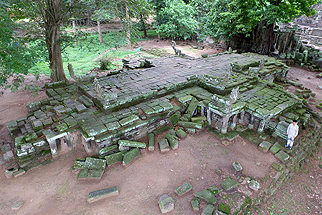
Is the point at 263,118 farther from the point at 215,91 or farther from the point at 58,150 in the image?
the point at 58,150

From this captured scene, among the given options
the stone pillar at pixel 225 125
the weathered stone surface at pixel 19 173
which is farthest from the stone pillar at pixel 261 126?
the weathered stone surface at pixel 19 173

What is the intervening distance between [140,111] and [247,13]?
46.7 ft

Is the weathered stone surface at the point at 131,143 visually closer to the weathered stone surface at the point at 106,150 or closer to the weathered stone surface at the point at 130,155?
the weathered stone surface at the point at 130,155

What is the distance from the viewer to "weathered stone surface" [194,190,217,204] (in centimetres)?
554

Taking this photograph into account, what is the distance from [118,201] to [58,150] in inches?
123

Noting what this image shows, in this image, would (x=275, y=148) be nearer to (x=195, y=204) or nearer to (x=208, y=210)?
(x=208, y=210)

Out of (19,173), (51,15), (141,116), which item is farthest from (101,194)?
(51,15)

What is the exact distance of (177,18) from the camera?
24.6 m

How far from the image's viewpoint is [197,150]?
24.4 ft

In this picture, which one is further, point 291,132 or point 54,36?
point 54,36

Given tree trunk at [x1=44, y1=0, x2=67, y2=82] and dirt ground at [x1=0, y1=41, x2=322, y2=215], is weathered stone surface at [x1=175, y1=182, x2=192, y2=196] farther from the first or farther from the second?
tree trunk at [x1=44, y1=0, x2=67, y2=82]

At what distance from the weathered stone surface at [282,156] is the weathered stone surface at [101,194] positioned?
570 centimetres

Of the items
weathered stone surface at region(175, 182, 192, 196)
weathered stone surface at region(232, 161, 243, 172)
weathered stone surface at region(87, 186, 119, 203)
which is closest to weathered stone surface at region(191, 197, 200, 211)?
weathered stone surface at region(175, 182, 192, 196)

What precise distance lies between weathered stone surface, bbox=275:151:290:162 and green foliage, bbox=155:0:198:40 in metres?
20.6
